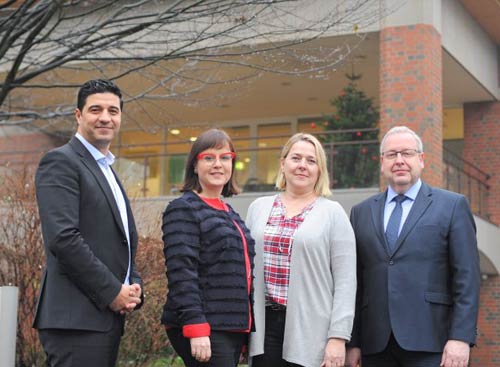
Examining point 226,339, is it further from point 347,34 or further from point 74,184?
point 347,34

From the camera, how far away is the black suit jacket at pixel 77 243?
4.14 metres

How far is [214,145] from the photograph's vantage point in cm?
482

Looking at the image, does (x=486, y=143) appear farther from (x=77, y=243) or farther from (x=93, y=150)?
(x=77, y=243)

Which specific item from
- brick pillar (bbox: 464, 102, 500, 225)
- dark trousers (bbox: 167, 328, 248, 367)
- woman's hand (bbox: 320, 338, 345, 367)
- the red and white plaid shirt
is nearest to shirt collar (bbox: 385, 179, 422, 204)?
the red and white plaid shirt

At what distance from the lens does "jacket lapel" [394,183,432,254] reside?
516 cm

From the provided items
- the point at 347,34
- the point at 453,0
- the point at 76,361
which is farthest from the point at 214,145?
the point at 453,0

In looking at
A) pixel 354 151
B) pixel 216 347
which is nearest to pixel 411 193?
pixel 216 347

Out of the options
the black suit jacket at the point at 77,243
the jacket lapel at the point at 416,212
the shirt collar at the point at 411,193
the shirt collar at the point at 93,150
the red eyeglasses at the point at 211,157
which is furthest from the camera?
the shirt collar at the point at 411,193

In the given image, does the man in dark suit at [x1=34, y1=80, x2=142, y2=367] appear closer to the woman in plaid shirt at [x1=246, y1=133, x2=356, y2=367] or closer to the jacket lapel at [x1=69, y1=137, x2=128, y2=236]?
the jacket lapel at [x1=69, y1=137, x2=128, y2=236]

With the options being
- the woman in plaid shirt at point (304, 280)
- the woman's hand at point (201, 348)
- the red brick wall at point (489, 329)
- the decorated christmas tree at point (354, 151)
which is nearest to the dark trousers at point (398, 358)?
the woman in plaid shirt at point (304, 280)

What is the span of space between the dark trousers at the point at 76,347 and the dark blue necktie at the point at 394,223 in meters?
1.86

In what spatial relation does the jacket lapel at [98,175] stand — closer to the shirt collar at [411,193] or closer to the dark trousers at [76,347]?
the dark trousers at [76,347]

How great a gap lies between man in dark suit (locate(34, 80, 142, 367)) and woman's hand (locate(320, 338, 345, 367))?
1.18m

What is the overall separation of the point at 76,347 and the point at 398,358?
6.58 feet
